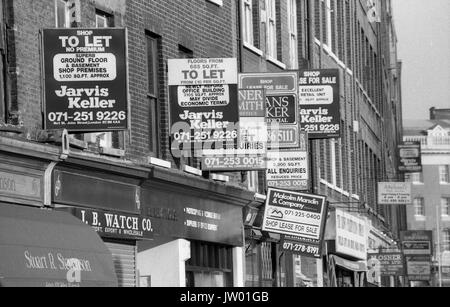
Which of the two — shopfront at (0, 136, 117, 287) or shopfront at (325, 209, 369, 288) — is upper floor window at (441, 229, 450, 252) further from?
shopfront at (0, 136, 117, 287)

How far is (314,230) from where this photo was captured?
89.7 feet

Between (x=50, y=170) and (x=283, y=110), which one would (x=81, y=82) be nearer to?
(x=50, y=170)

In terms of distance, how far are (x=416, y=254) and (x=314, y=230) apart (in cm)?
3780

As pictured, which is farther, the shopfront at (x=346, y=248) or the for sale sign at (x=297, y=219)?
the shopfront at (x=346, y=248)

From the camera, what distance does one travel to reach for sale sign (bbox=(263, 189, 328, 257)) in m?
27.0

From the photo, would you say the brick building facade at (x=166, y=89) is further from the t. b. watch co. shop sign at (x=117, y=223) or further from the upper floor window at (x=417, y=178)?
the upper floor window at (x=417, y=178)

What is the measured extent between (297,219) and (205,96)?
459 cm

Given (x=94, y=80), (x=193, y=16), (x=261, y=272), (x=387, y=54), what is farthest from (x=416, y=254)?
(x=94, y=80)

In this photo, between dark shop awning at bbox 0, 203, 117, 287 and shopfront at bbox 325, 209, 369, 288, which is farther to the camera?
shopfront at bbox 325, 209, 369, 288

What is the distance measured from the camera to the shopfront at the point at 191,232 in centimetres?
2378

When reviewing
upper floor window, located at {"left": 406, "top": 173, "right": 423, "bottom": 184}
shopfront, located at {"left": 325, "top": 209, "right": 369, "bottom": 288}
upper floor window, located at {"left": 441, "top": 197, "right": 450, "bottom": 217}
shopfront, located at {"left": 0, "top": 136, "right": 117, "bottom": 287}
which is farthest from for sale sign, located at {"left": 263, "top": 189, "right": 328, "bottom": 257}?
upper floor window, located at {"left": 406, "top": 173, "right": 423, "bottom": 184}

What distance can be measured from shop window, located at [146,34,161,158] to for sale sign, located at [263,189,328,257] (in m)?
3.29

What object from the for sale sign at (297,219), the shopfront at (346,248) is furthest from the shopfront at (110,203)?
the shopfront at (346,248)

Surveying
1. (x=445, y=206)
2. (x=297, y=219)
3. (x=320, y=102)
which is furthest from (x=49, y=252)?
(x=445, y=206)
